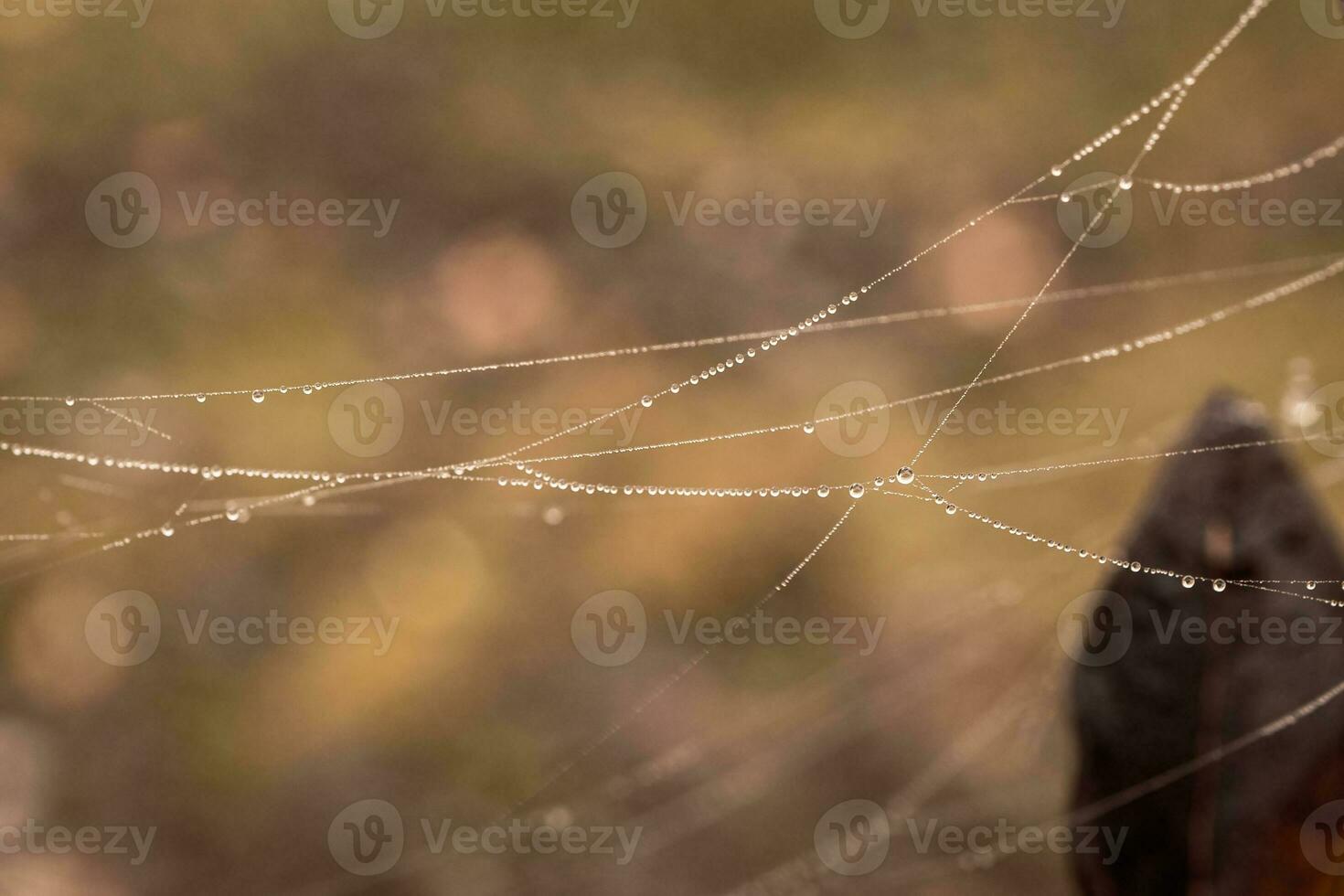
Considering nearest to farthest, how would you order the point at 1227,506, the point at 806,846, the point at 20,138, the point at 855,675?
the point at 1227,506 < the point at 806,846 < the point at 855,675 < the point at 20,138

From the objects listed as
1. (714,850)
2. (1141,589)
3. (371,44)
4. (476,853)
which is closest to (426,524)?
(476,853)

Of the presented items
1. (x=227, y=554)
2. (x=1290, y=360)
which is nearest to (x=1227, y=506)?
(x=1290, y=360)

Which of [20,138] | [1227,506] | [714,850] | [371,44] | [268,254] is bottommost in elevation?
[714,850]

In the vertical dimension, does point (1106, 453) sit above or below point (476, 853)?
above

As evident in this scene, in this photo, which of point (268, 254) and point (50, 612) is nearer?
point (50, 612)

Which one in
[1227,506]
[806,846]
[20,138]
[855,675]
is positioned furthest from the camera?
[20,138]

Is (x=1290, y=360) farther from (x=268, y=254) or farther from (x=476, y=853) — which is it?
(x=268, y=254)
